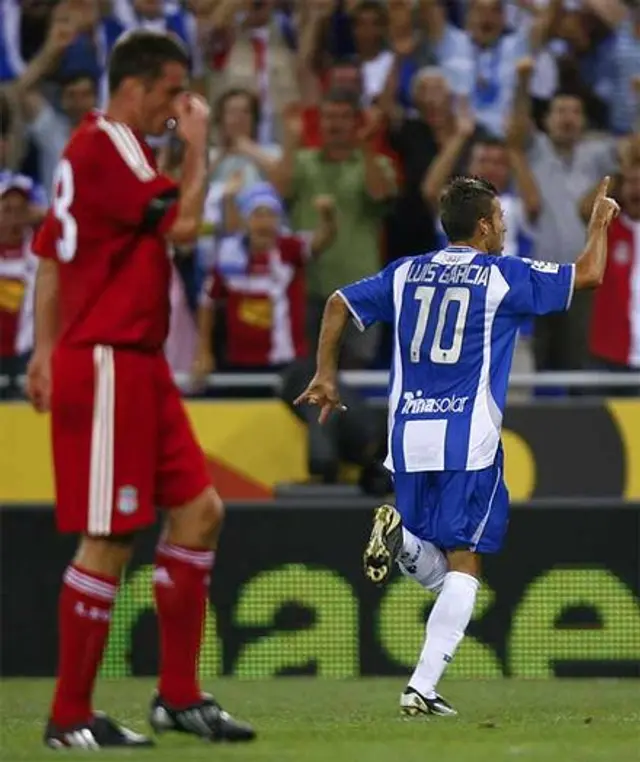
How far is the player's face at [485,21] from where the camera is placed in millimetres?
13328

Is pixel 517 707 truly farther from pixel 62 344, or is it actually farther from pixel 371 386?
pixel 371 386

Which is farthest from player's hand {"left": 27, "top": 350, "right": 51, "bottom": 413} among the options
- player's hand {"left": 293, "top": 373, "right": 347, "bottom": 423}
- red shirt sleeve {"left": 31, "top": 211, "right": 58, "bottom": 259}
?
player's hand {"left": 293, "top": 373, "right": 347, "bottom": 423}

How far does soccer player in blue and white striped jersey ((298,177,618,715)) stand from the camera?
7.52m

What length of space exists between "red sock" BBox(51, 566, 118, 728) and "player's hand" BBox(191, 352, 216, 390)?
229 inches

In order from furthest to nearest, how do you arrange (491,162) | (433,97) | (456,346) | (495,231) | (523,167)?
(433,97) < (523,167) < (491,162) < (495,231) < (456,346)

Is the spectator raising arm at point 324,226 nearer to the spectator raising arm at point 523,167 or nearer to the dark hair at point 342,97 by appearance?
the dark hair at point 342,97

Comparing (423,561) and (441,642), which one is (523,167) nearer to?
(423,561)

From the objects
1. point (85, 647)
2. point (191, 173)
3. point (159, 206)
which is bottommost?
point (85, 647)

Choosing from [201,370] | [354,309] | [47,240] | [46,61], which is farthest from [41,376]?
[46,61]

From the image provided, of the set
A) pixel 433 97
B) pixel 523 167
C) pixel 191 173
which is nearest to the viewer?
pixel 191 173

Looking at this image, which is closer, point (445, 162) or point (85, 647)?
point (85, 647)

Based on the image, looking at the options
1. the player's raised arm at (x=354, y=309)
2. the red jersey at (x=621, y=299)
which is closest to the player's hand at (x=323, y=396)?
the player's raised arm at (x=354, y=309)

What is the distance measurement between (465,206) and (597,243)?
0.57 meters

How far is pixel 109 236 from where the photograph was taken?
6441mm
